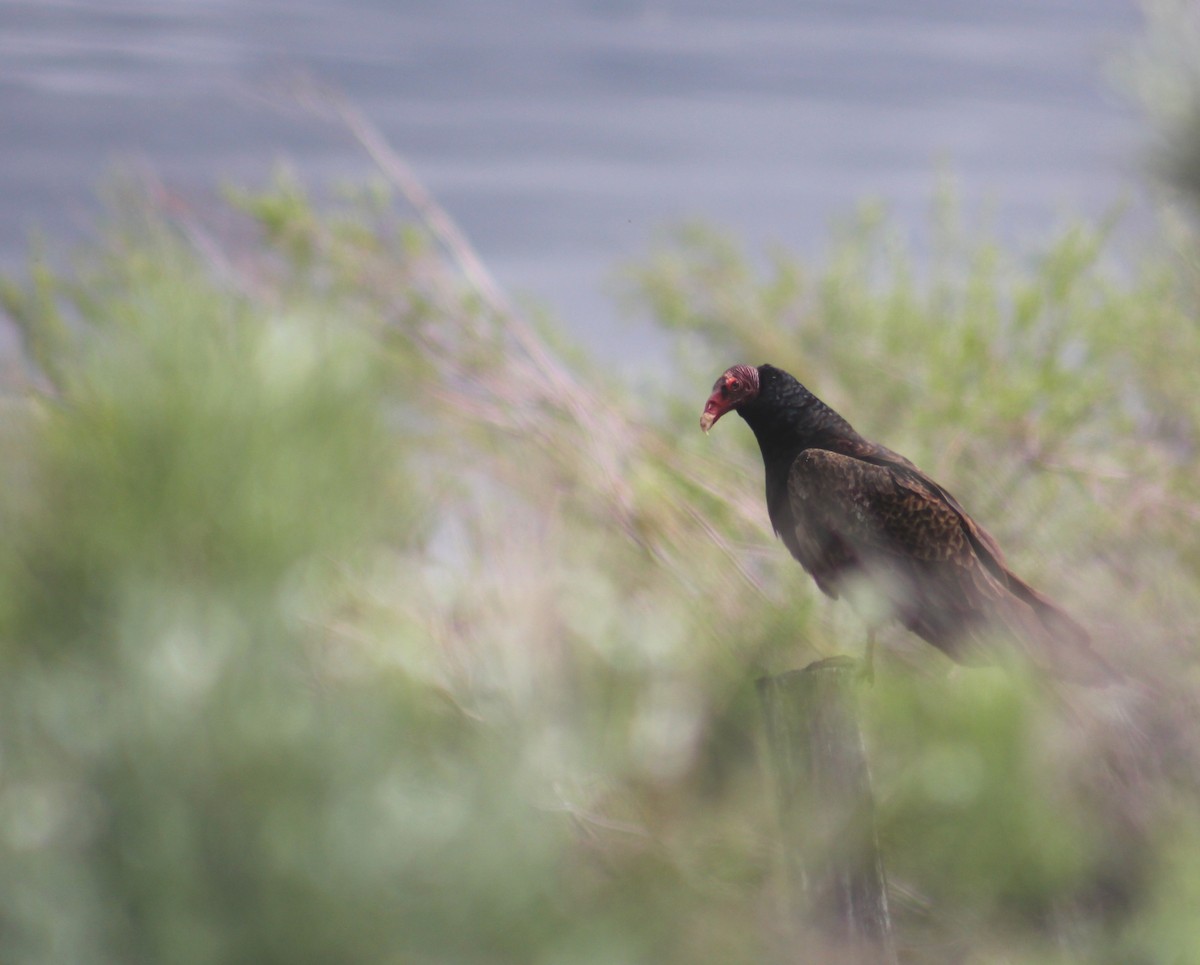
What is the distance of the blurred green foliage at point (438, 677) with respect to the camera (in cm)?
34

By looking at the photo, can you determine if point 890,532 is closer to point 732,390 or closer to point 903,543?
point 903,543

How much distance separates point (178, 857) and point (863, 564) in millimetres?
594

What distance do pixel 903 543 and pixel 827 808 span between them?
22 centimetres

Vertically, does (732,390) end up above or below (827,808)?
above

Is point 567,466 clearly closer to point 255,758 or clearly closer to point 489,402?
point 489,402

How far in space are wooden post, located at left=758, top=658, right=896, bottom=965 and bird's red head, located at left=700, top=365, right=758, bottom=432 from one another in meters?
0.19

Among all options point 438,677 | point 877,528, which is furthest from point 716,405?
point 438,677

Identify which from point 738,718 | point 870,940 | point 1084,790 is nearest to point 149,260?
point 738,718

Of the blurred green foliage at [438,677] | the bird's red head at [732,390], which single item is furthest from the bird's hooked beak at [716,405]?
the blurred green foliage at [438,677]

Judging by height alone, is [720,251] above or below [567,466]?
below

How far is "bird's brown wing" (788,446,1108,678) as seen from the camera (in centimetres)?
80

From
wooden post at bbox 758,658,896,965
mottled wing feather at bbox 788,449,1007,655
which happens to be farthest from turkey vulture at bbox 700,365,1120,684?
wooden post at bbox 758,658,896,965

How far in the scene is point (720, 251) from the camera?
2959 mm

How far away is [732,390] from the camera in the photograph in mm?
819
